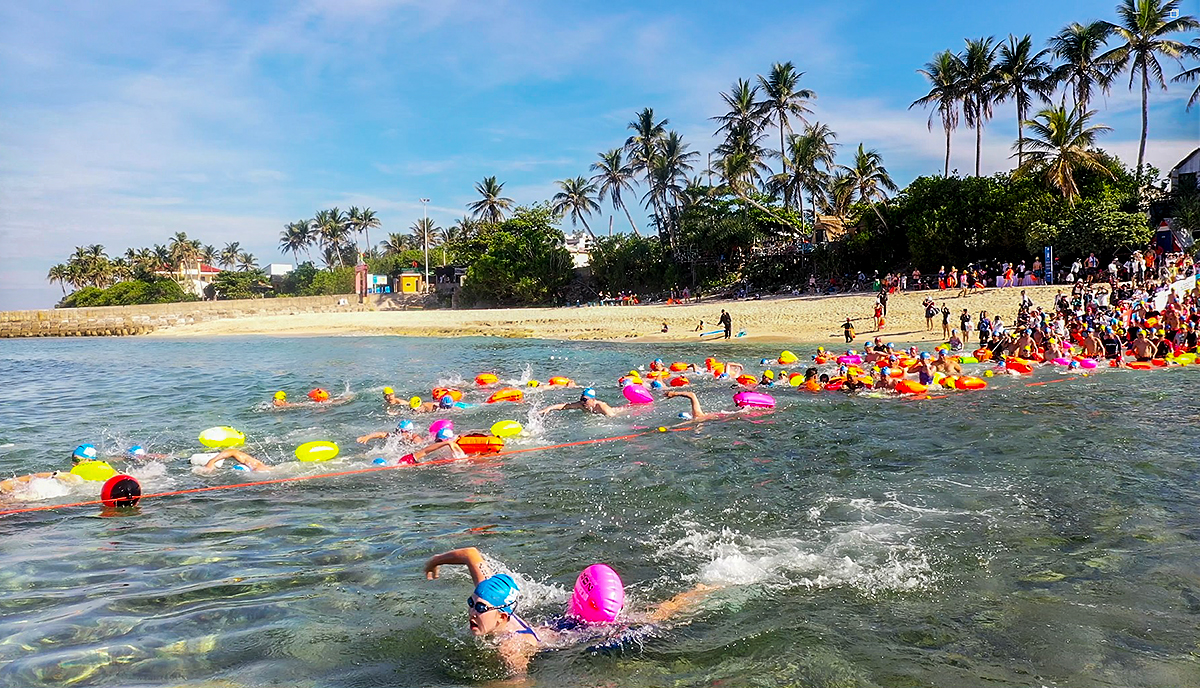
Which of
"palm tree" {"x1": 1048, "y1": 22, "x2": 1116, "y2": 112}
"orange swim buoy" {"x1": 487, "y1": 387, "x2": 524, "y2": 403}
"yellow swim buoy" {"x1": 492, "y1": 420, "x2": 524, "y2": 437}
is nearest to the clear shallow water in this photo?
"yellow swim buoy" {"x1": 492, "y1": 420, "x2": 524, "y2": 437}

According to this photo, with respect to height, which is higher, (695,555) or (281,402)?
(281,402)

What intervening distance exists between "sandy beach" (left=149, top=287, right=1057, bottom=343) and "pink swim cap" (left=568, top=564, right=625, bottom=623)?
24.8 metres

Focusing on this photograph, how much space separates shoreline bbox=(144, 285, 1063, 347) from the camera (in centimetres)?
3034

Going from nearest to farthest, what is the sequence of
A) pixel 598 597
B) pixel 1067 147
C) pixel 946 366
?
pixel 598 597 < pixel 946 366 < pixel 1067 147

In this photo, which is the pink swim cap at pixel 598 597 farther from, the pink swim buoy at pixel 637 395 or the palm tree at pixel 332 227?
the palm tree at pixel 332 227

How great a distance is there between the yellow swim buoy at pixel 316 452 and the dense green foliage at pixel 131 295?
249ft

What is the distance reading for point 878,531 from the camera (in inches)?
296

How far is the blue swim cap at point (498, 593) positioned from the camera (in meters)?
5.01

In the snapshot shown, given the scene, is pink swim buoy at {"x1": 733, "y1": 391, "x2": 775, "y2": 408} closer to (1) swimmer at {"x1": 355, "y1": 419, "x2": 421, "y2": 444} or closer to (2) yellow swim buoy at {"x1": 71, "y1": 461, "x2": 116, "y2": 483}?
(1) swimmer at {"x1": 355, "y1": 419, "x2": 421, "y2": 444}

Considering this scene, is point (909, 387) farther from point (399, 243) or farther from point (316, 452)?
point (399, 243)

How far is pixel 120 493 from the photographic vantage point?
909cm

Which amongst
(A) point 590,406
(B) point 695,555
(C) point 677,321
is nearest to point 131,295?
(C) point 677,321

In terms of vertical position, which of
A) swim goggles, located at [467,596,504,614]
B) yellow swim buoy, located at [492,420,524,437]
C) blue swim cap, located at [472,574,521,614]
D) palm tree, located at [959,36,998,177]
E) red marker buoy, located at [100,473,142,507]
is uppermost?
palm tree, located at [959,36,998,177]

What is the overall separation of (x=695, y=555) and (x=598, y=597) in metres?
1.96
